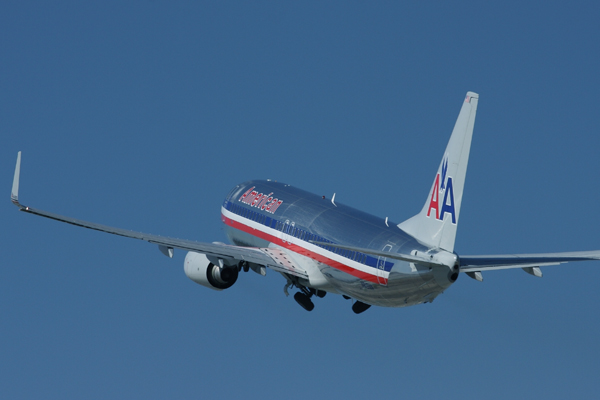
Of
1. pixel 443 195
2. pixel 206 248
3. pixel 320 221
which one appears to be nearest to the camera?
pixel 443 195

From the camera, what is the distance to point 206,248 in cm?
6266

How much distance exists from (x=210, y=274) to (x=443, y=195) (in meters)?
14.9

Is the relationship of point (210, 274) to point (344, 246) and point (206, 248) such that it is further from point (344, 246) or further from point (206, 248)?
point (344, 246)

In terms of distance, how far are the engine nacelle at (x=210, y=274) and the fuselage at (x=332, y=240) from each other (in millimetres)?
2944

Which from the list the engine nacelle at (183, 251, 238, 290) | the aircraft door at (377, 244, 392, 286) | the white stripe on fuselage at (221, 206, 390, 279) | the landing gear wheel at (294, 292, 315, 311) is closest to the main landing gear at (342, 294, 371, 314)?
the landing gear wheel at (294, 292, 315, 311)

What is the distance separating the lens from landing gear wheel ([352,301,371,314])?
66188mm

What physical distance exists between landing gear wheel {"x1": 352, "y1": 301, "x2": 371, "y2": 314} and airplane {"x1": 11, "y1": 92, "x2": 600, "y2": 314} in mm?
52

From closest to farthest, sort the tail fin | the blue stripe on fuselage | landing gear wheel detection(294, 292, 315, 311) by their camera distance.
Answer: the tail fin < the blue stripe on fuselage < landing gear wheel detection(294, 292, 315, 311)

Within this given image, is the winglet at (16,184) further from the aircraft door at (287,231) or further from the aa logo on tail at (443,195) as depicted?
the aa logo on tail at (443,195)

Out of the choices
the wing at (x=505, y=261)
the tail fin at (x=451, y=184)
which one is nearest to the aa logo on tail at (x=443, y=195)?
the tail fin at (x=451, y=184)

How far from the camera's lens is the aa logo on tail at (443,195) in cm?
5610

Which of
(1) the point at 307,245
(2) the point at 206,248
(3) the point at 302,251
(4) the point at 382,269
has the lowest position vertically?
(4) the point at 382,269

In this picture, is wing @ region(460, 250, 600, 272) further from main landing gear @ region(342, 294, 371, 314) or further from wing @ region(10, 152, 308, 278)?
main landing gear @ region(342, 294, 371, 314)

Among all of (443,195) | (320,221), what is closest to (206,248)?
(320,221)
